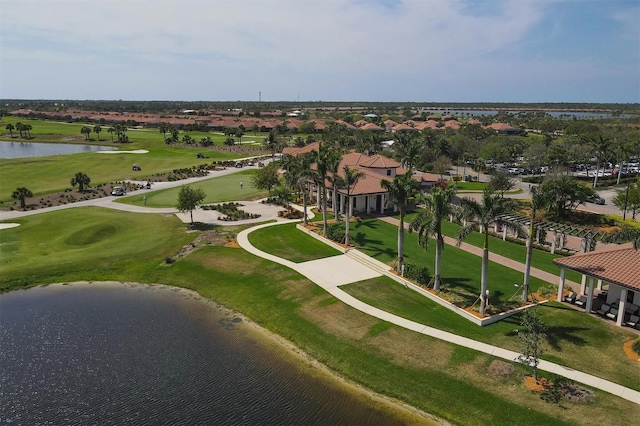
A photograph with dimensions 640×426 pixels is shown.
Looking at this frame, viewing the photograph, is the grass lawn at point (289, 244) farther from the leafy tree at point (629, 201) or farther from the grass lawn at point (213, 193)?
the leafy tree at point (629, 201)

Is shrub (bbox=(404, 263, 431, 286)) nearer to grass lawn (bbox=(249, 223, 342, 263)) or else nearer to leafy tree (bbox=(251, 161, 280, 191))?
grass lawn (bbox=(249, 223, 342, 263))

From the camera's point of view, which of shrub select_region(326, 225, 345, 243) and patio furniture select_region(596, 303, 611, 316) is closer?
patio furniture select_region(596, 303, 611, 316)

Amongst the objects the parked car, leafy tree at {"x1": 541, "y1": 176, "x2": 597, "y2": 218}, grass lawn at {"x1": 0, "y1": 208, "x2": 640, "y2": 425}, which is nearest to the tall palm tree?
grass lawn at {"x1": 0, "y1": 208, "x2": 640, "y2": 425}

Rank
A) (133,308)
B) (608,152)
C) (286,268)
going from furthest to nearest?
(608,152) < (286,268) < (133,308)

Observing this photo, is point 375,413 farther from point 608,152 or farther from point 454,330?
point 608,152

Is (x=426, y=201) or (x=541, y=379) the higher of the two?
(x=426, y=201)

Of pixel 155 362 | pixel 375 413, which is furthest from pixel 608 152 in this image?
pixel 155 362
